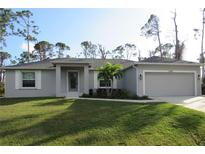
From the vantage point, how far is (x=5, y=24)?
25.7m

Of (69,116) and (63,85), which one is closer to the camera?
(69,116)

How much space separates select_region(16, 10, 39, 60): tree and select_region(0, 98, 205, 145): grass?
22.7 m

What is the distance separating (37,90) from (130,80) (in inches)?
323

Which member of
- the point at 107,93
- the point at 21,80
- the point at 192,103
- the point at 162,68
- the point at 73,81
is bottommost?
the point at 192,103

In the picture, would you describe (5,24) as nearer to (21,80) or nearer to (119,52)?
(21,80)

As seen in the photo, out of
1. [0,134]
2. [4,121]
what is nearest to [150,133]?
[0,134]

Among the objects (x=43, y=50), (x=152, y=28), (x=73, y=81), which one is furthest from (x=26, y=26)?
(x=152, y=28)

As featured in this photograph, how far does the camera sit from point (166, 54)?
39344 millimetres

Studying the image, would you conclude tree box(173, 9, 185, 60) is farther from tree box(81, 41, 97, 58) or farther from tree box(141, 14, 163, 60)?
tree box(81, 41, 97, 58)

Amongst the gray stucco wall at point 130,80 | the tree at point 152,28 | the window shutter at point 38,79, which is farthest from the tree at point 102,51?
the window shutter at point 38,79

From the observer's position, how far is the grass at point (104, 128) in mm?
6156
